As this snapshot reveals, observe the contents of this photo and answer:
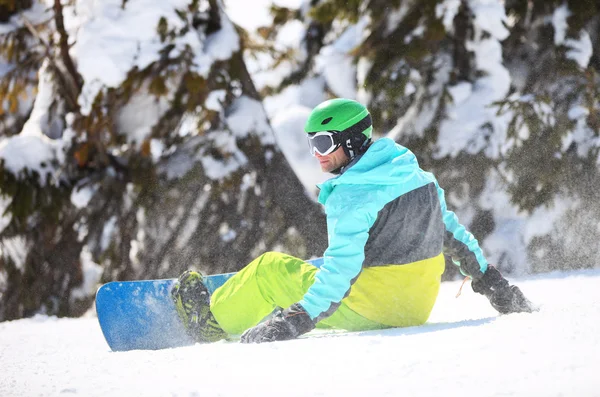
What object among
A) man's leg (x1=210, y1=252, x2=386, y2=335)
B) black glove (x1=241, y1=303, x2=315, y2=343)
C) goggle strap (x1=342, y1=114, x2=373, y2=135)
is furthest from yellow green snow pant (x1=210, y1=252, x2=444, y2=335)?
goggle strap (x1=342, y1=114, x2=373, y2=135)

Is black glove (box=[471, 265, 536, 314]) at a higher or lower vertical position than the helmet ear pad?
lower

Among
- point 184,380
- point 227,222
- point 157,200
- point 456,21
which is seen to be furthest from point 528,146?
point 184,380

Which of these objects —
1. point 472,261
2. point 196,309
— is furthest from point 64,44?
point 472,261

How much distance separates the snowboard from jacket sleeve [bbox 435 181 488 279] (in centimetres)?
140

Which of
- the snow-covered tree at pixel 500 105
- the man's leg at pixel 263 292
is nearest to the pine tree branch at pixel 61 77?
the snow-covered tree at pixel 500 105

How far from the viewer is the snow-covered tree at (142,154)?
21.3 ft

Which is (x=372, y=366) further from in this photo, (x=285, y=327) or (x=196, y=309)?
(x=196, y=309)

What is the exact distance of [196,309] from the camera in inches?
129

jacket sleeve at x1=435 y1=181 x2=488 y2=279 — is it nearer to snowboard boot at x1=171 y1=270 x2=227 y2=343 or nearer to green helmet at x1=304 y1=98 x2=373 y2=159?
green helmet at x1=304 y1=98 x2=373 y2=159

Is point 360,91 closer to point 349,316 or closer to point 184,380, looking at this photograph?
point 349,316

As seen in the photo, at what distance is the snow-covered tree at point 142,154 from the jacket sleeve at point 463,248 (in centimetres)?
386

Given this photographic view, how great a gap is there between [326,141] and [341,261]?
1.97 feet

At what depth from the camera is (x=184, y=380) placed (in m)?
2.05

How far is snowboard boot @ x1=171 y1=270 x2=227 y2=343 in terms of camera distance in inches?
128
